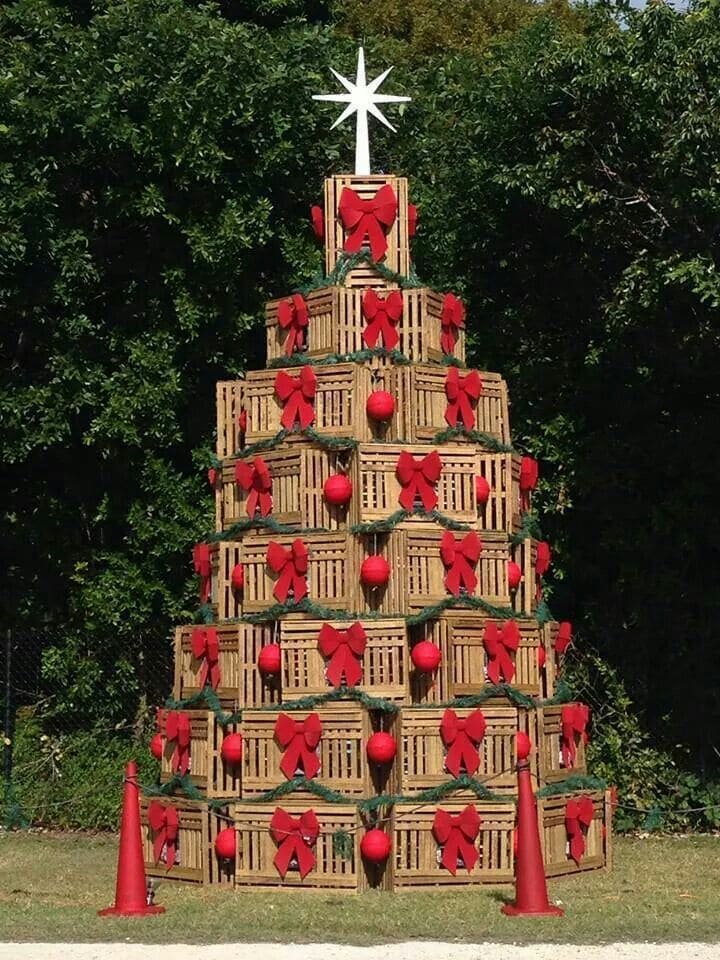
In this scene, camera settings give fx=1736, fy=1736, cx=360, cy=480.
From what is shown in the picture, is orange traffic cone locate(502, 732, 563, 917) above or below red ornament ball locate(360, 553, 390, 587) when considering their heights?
below

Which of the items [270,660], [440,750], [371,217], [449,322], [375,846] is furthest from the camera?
[449,322]

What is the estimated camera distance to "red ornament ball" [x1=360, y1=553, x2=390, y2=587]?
1380cm

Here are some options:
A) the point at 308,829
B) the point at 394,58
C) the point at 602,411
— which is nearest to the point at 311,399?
the point at 308,829

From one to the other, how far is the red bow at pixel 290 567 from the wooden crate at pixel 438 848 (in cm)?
193

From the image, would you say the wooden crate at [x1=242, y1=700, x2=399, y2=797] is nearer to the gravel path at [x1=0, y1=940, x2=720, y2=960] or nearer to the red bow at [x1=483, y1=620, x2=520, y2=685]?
the red bow at [x1=483, y1=620, x2=520, y2=685]

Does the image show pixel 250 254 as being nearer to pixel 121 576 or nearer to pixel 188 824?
pixel 121 576

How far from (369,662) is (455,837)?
152 centimetres

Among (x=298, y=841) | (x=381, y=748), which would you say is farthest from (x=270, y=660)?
(x=298, y=841)

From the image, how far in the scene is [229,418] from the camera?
15.5 m

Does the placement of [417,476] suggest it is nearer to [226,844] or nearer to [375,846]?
[375,846]

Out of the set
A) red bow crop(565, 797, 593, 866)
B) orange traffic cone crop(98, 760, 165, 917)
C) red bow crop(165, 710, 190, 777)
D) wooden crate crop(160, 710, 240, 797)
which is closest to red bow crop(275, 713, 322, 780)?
wooden crate crop(160, 710, 240, 797)

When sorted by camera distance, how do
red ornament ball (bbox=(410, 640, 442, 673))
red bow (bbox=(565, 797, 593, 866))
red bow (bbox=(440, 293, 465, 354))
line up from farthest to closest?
red bow (bbox=(440, 293, 465, 354)) → red bow (bbox=(565, 797, 593, 866)) → red ornament ball (bbox=(410, 640, 442, 673))

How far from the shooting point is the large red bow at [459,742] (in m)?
13.7

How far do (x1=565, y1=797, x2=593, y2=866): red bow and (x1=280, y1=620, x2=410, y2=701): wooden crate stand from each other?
1.85 metres
